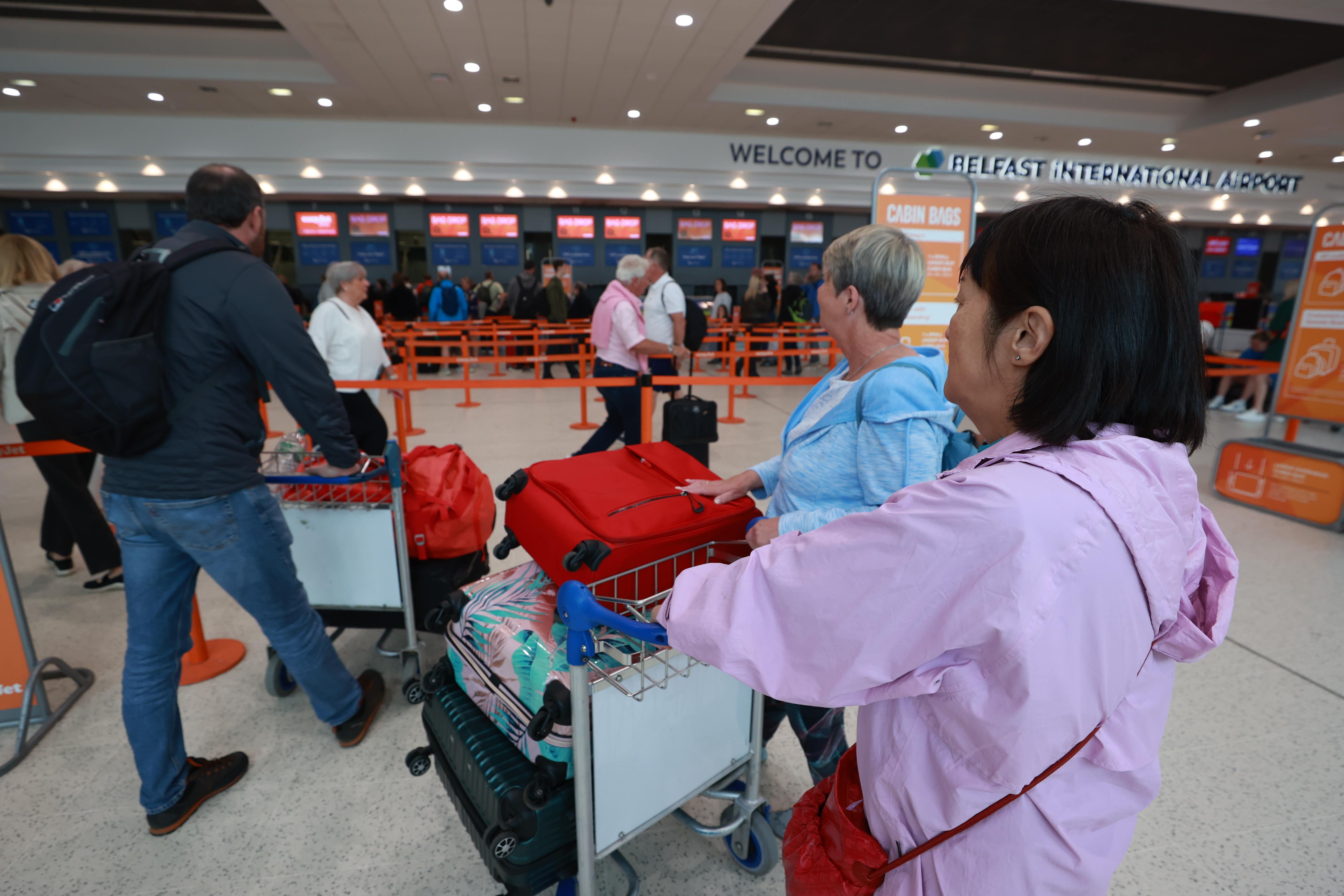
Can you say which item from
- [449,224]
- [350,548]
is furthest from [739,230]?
[350,548]

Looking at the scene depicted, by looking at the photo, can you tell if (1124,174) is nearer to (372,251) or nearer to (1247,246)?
(1247,246)

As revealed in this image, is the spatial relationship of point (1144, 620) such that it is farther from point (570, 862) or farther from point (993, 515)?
point (570, 862)

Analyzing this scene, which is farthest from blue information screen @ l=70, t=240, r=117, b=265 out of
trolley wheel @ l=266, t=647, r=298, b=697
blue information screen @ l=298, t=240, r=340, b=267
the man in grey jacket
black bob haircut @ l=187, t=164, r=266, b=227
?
the man in grey jacket

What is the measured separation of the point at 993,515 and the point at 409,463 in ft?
8.25

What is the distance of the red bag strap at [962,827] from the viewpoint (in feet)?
2.45

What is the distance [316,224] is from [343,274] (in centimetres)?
1351

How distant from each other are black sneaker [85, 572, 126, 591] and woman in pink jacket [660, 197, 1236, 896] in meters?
4.14

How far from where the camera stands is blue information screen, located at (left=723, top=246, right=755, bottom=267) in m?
17.3

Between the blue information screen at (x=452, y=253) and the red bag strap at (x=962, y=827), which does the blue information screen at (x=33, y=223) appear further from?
the red bag strap at (x=962, y=827)

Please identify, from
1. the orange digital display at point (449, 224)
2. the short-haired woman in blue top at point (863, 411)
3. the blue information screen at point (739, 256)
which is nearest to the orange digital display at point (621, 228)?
the blue information screen at point (739, 256)

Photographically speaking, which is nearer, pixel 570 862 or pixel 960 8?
pixel 570 862

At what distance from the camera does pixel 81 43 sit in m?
9.50

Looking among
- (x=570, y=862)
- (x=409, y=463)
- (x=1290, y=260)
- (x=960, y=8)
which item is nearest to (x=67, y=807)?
(x=409, y=463)

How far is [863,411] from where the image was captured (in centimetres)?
150
